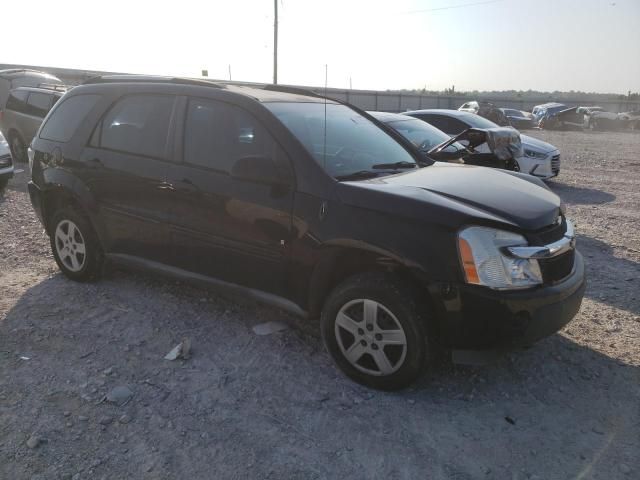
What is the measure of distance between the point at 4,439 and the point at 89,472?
0.57 metres

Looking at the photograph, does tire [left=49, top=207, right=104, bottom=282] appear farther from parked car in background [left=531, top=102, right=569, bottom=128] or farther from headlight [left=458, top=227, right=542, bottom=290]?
parked car in background [left=531, top=102, right=569, bottom=128]

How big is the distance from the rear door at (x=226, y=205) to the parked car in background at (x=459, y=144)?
9.90ft

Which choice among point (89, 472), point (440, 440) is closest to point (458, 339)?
point (440, 440)

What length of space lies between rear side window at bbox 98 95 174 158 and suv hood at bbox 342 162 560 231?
5.44 ft

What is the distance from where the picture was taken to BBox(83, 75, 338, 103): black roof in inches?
147

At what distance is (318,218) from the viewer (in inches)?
122

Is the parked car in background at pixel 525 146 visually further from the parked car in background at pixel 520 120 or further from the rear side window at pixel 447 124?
the parked car in background at pixel 520 120

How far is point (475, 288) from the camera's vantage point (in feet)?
8.86

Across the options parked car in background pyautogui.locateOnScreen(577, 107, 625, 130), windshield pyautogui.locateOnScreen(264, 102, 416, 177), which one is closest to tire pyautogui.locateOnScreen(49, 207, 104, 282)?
windshield pyautogui.locateOnScreen(264, 102, 416, 177)

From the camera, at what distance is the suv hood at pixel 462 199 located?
111 inches

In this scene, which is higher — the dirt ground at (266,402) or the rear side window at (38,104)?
the rear side window at (38,104)

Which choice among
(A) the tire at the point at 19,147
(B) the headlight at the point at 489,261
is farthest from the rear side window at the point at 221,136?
(A) the tire at the point at 19,147

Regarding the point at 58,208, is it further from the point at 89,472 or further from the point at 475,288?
the point at 475,288

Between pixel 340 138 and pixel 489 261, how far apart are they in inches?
61.5
